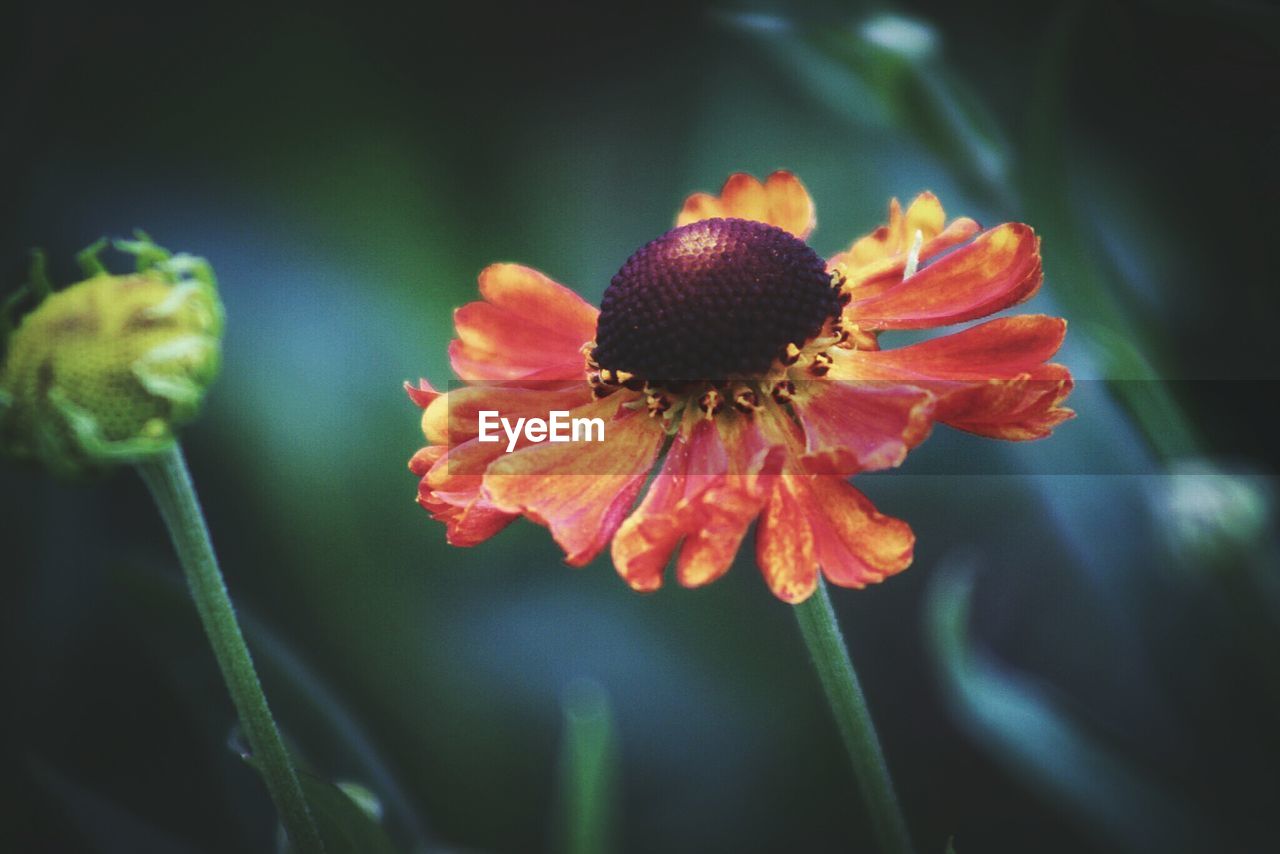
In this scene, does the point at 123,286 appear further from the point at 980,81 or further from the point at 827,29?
the point at 980,81

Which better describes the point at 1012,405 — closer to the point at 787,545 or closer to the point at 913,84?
the point at 787,545

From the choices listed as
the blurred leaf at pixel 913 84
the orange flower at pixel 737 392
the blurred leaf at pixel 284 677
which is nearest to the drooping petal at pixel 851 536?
the orange flower at pixel 737 392

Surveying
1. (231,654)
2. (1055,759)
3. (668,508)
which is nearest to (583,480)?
(668,508)

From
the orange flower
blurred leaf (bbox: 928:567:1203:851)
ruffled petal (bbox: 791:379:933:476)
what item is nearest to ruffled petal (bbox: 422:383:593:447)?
the orange flower

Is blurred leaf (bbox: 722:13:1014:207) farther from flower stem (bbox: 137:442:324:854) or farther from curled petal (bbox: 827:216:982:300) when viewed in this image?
flower stem (bbox: 137:442:324:854)

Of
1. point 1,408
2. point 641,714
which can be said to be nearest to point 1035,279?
point 1,408

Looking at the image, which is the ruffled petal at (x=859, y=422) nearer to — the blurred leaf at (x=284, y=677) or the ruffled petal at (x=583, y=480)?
the ruffled petal at (x=583, y=480)

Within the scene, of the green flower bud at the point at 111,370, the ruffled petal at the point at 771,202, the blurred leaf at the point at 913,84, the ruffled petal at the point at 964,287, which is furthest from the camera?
the blurred leaf at the point at 913,84
